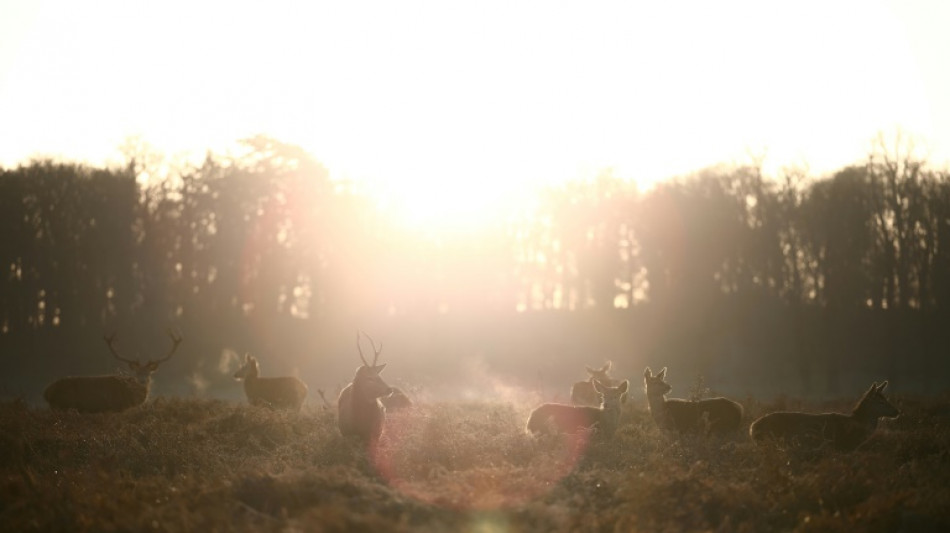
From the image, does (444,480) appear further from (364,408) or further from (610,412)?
(610,412)

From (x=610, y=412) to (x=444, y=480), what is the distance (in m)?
5.26

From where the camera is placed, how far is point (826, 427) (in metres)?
14.5

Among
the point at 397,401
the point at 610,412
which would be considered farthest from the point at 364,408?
the point at 397,401

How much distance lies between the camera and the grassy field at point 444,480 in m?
9.40

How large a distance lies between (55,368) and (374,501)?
3694 cm

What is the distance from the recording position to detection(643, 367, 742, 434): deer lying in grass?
53.3 ft

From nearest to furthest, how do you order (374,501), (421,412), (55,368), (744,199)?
(374,501)
(421,412)
(55,368)
(744,199)

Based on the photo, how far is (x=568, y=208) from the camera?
5388 cm

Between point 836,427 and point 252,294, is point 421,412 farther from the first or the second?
point 252,294

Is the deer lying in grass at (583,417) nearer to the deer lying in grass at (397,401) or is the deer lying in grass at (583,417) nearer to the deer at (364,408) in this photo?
the deer at (364,408)

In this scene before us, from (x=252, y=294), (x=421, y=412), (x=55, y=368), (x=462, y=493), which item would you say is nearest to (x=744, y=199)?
(x=252, y=294)

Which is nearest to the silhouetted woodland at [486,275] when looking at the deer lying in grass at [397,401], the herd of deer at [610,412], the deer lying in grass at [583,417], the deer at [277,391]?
the deer at [277,391]

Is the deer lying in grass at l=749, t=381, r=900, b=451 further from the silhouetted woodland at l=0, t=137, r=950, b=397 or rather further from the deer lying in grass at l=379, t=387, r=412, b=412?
the silhouetted woodland at l=0, t=137, r=950, b=397

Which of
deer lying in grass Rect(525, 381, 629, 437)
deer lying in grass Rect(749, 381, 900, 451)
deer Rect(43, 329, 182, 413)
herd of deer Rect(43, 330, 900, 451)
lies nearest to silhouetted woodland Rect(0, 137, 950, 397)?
deer Rect(43, 329, 182, 413)
